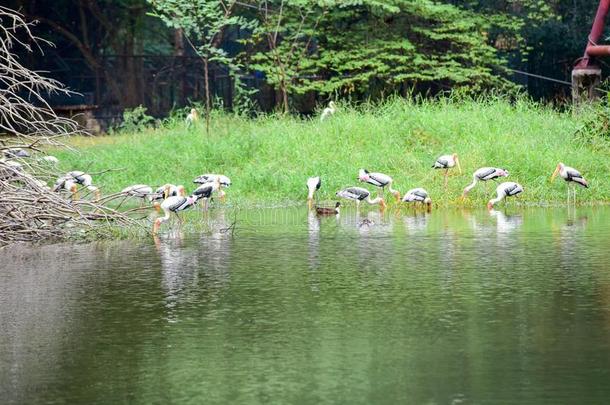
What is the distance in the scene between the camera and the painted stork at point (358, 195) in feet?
63.5

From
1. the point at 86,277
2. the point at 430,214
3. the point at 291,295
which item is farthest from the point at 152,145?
the point at 291,295

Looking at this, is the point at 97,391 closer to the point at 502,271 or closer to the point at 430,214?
the point at 502,271

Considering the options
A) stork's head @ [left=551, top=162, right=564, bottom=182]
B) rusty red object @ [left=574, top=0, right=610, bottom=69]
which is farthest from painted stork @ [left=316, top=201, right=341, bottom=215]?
rusty red object @ [left=574, top=0, right=610, bottom=69]

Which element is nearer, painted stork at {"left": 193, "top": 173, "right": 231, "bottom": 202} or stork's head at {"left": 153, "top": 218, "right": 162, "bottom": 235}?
stork's head at {"left": 153, "top": 218, "right": 162, "bottom": 235}

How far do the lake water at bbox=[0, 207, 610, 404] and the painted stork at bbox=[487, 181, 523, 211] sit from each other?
3082mm

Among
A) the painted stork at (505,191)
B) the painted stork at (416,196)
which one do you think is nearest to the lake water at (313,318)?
the painted stork at (416,196)

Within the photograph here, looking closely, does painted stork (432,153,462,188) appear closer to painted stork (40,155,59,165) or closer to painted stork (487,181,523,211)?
painted stork (487,181,523,211)

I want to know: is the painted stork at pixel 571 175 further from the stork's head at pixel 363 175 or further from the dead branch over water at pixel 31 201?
the dead branch over water at pixel 31 201

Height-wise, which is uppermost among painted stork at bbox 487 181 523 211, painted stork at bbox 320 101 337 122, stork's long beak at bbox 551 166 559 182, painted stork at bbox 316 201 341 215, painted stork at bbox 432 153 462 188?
painted stork at bbox 320 101 337 122

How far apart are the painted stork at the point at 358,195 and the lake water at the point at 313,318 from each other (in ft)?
10.3

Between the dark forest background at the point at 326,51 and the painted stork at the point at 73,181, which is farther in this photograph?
Answer: the dark forest background at the point at 326,51

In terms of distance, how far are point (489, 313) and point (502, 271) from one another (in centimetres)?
232

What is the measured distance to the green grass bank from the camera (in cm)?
2073

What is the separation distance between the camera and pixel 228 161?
22.6 m
